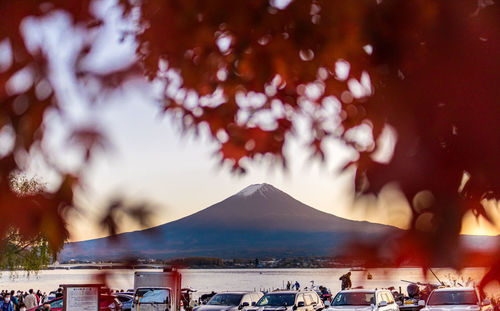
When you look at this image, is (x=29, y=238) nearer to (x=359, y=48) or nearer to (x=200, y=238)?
(x=200, y=238)

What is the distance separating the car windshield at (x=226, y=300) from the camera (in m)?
19.2

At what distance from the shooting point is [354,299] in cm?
1625

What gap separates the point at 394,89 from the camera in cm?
192

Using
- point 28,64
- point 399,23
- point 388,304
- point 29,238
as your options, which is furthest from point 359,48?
point 388,304

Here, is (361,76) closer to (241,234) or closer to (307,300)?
(241,234)

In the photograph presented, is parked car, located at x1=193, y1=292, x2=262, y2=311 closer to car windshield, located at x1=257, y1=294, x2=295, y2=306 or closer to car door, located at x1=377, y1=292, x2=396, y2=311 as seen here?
car windshield, located at x1=257, y1=294, x2=295, y2=306

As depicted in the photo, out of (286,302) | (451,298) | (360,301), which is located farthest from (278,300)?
(451,298)

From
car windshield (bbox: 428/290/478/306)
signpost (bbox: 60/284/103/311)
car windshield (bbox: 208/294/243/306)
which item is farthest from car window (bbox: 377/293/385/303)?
signpost (bbox: 60/284/103/311)

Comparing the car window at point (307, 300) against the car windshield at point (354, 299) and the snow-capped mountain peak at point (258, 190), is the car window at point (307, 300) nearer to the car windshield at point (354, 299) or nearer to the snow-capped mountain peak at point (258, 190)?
the car windshield at point (354, 299)

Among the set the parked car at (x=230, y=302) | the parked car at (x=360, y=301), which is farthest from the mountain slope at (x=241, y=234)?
the parked car at (x=230, y=302)

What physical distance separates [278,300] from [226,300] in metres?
1.88

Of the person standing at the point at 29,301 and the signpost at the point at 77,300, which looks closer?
the signpost at the point at 77,300

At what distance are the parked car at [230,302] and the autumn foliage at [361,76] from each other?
16.3 meters

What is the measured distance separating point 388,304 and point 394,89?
16.6 m
